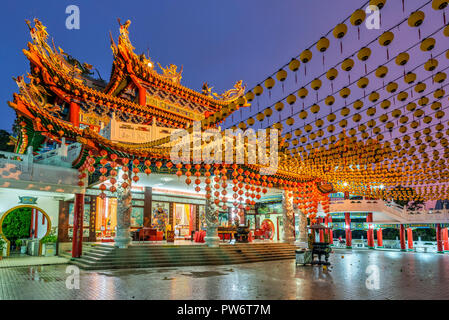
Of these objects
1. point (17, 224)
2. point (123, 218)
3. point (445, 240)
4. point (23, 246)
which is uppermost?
point (123, 218)

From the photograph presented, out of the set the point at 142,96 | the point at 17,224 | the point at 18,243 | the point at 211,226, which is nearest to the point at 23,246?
the point at 18,243

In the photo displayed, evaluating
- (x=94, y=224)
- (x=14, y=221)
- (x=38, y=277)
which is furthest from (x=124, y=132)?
(x=14, y=221)

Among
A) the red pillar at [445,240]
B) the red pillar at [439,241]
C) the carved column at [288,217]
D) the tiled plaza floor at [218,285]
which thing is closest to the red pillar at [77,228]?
the tiled plaza floor at [218,285]

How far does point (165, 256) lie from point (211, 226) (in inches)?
112

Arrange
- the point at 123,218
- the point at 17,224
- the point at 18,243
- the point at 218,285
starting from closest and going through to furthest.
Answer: the point at 218,285 → the point at 123,218 → the point at 18,243 → the point at 17,224

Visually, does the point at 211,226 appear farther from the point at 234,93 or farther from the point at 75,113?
the point at 234,93

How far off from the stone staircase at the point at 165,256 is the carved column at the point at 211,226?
353 mm

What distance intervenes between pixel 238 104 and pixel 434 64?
12.5 ft

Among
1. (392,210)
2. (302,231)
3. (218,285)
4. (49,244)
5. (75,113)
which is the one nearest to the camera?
(218,285)

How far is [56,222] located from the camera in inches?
643

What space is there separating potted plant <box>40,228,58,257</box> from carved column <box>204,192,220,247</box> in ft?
25.0

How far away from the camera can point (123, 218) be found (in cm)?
1298

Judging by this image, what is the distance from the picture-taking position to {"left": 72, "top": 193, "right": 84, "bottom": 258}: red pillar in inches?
535

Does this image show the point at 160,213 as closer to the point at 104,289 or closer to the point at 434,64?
the point at 104,289
